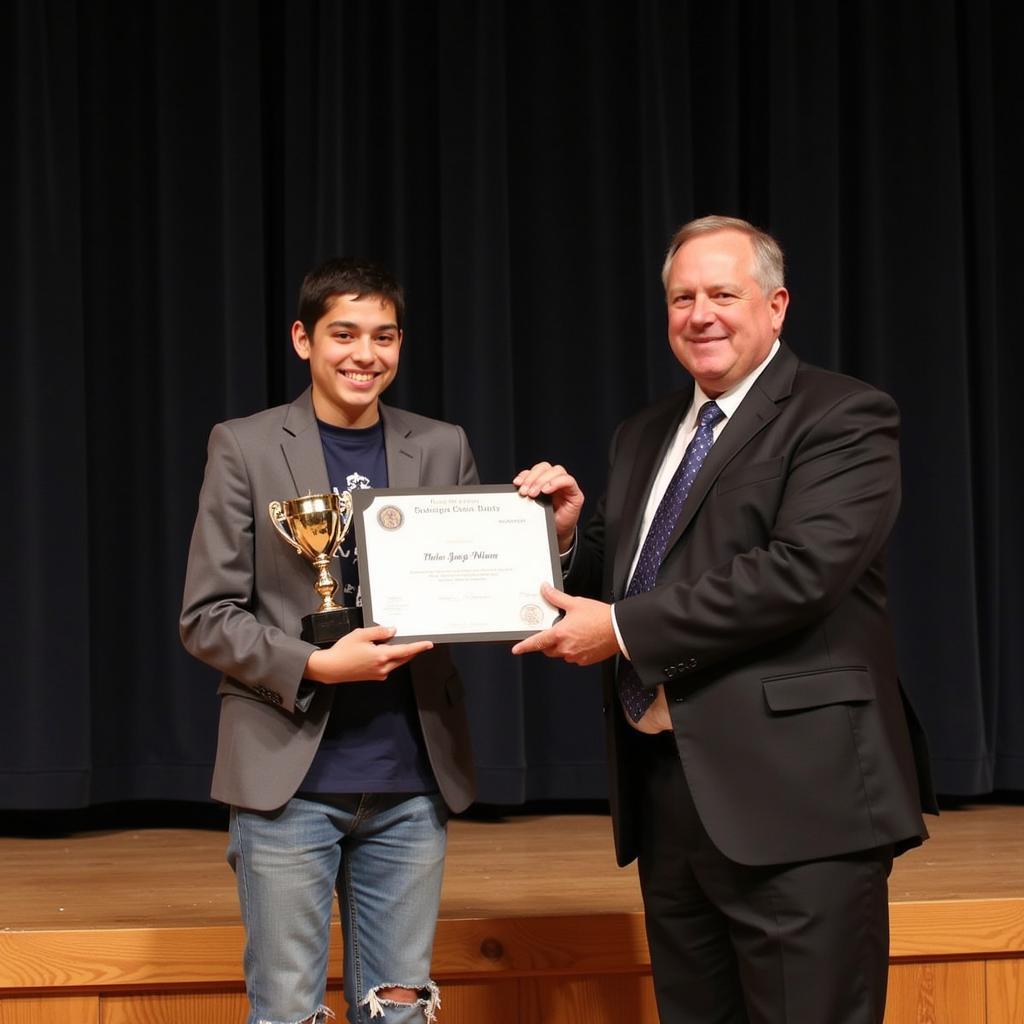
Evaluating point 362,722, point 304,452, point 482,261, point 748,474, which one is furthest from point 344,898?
point 482,261

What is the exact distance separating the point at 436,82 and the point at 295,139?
487 millimetres

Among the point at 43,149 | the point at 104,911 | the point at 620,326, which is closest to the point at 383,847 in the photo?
the point at 104,911

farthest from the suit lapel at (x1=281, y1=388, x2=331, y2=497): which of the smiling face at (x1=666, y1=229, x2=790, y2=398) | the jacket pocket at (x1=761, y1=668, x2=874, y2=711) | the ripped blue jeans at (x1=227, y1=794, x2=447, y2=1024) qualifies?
the jacket pocket at (x1=761, y1=668, x2=874, y2=711)

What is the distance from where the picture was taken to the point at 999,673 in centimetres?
413

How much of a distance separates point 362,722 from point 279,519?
36 cm

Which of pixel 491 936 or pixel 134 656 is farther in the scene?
pixel 134 656

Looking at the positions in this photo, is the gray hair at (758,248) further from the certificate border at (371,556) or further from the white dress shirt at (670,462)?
the certificate border at (371,556)

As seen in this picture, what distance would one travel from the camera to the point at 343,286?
2.16m

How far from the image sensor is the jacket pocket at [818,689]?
6.49 ft

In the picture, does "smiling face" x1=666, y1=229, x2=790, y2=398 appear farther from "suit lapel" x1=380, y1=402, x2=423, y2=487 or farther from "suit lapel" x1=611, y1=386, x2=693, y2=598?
"suit lapel" x1=380, y1=402, x2=423, y2=487

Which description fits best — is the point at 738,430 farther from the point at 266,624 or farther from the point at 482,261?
the point at 482,261

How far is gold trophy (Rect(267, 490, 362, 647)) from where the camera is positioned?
6.65 feet

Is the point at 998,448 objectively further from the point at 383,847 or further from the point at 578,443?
the point at 383,847

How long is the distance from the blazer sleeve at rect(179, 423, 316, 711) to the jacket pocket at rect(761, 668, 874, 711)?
72 cm
